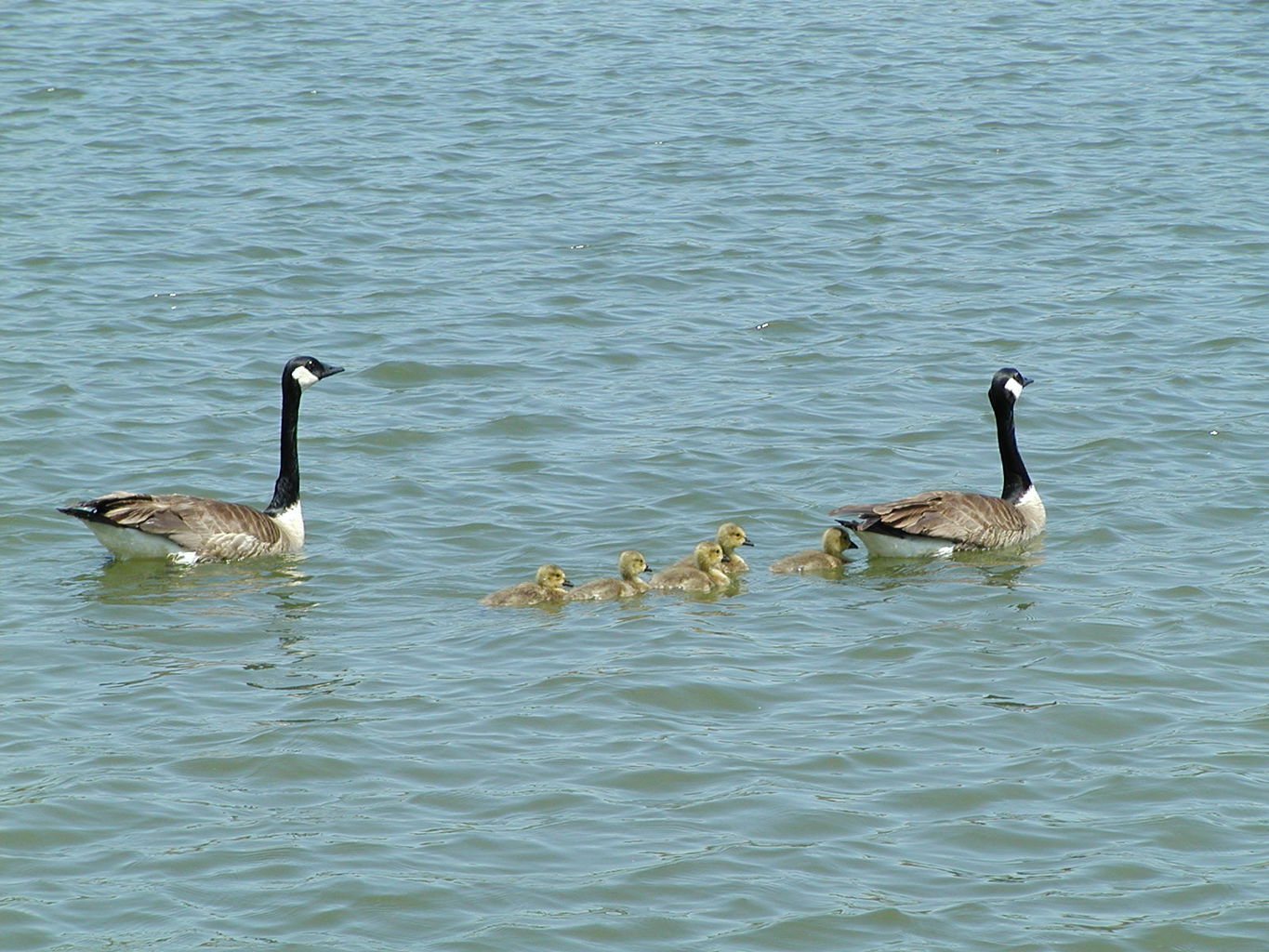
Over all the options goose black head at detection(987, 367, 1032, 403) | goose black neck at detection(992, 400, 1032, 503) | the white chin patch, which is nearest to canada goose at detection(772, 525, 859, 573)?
goose black neck at detection(992, 400, 1032, 503)

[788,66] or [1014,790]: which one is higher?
[788,66]

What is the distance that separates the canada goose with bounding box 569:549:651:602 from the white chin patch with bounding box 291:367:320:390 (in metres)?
3.03

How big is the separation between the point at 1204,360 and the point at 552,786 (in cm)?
931

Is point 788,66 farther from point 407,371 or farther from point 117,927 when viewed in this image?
point 117,927

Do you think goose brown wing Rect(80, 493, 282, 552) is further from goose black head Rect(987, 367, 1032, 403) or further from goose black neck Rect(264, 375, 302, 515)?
goose black head Rect(987, 367, 1032, 403)

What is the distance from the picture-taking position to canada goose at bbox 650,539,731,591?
1153 cm

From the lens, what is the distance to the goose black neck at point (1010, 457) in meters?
13.1

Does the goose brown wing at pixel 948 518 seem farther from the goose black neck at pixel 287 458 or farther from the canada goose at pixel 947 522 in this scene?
the goose black neck at pixel 287 458

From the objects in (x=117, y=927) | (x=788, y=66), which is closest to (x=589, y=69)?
(x=788, y=66)

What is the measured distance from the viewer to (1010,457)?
13266 mm

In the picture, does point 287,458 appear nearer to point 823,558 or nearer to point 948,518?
point 823,558

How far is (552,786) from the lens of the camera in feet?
28.5

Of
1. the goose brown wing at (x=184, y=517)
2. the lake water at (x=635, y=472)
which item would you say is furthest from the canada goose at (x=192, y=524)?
the lake water at (x=635, y=472)

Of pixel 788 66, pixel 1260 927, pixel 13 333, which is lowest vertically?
pixel 1260 927
